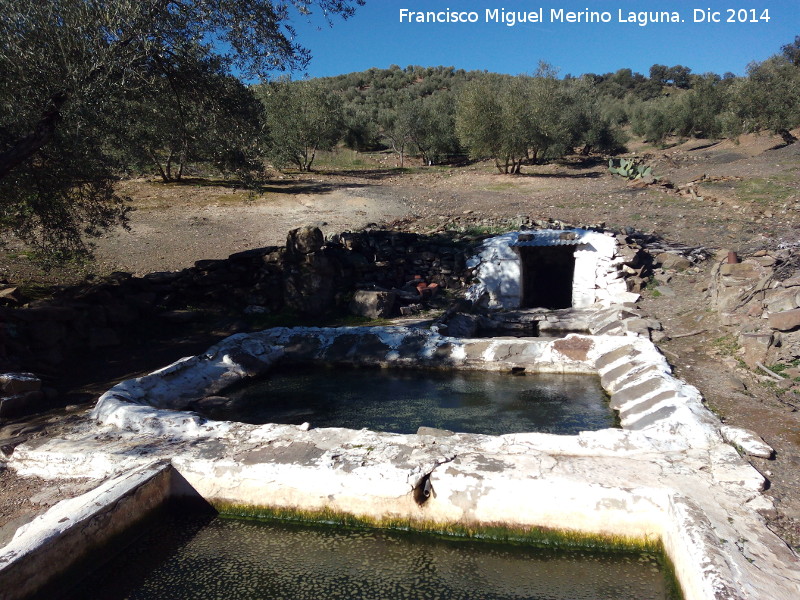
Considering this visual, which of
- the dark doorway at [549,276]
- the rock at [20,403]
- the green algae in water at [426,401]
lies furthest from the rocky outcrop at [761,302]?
the rock at [20,403]

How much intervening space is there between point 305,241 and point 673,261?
7077 millimetres

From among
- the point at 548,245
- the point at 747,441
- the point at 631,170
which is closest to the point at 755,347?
the point at 747,441

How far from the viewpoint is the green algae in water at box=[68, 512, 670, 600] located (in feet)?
12.6

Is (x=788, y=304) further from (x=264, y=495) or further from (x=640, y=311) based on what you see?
(x=264, y=495)

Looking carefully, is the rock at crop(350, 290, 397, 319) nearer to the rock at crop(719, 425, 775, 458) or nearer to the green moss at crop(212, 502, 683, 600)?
the green moss at crop(212, 502, 683, 600)

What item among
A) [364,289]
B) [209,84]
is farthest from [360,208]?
[209,84]

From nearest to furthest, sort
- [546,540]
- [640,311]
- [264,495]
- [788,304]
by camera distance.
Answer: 1. [546,540]
2. [264,495]
3. [788,304]
4. [640,311]

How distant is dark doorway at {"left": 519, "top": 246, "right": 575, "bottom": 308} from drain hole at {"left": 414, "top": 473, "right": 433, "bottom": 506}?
351 inches

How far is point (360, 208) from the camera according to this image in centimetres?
1808

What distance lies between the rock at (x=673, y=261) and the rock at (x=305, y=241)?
6662 millimetres

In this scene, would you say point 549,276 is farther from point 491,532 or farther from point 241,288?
point 491,532

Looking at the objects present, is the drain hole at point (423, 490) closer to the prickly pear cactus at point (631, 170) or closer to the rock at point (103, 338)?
the rock at point (103, 338)

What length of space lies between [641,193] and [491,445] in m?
15.5

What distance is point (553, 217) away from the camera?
14859 millimetres
